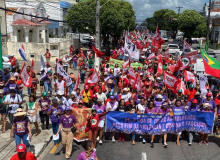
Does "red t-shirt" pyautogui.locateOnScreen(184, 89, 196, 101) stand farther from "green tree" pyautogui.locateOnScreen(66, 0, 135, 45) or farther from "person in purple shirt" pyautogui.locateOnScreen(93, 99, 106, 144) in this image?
"green tree" pyautogui.locateOnScreen(66, 0, 135, 45)

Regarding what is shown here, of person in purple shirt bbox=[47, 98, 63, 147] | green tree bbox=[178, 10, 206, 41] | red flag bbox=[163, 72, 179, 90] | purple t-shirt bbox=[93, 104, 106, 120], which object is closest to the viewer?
person in purple shirt bbox=[47, 98, 63, 147]

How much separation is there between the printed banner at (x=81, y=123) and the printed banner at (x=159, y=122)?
71 centimetres

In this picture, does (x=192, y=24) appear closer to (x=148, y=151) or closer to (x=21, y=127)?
(x=148, y=151)

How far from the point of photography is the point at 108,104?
887 centimetres

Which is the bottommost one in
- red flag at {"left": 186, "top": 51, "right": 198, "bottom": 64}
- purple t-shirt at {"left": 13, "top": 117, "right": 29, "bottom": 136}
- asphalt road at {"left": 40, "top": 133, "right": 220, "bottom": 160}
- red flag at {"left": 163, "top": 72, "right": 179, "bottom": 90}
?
asphalt road at {"left": 40, "top": 133, "right": 220, "bottom": 160}

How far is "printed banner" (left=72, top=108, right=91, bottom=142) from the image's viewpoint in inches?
331

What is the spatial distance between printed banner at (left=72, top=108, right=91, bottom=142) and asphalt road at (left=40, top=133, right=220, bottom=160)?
0.30m

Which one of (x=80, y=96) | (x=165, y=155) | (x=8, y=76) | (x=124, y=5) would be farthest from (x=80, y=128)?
(x=124, y=5)

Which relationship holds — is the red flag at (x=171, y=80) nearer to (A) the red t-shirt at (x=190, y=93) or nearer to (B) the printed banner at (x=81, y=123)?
(A) the red t-shirt at (x=190, y=93)

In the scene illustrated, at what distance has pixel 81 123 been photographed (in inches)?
332

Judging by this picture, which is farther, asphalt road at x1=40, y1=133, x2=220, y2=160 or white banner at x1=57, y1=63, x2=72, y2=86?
white banner at x1=57, y1=63, x2=72, y2=86

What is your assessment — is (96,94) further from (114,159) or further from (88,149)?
(88,149)

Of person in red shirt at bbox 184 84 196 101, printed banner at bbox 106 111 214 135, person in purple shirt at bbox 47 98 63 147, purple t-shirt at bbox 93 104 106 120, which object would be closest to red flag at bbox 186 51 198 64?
person in red shirt at bbox 184 84 196 101

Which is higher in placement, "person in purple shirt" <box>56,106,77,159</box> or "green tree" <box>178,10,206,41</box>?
"green tree" <box>178,10,206,41</box>
